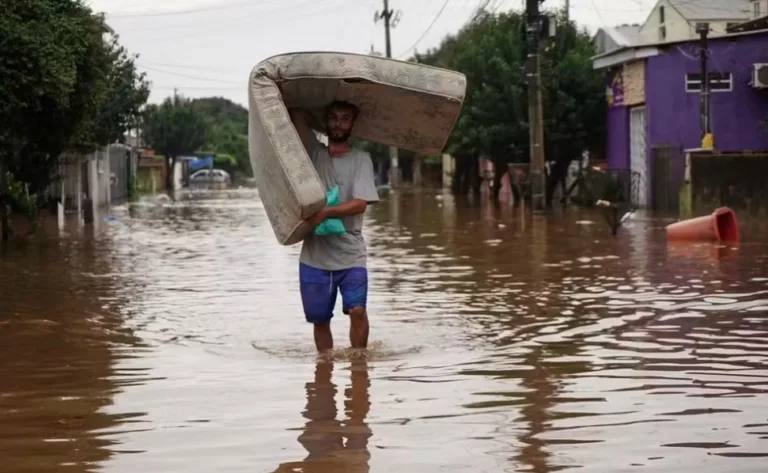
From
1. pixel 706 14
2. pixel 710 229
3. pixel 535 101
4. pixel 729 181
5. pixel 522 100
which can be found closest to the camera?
pixel 710 229

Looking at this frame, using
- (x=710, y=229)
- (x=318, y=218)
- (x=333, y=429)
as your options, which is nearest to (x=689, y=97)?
(x=710, y=229)

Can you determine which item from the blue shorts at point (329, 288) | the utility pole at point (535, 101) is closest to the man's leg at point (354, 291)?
the blue shorts at point (329, 288)

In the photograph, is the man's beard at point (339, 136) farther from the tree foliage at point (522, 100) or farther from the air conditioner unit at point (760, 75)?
the tree foliage at point (522, 100)

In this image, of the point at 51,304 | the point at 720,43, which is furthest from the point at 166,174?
the point at 51,304

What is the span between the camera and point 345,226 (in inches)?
366

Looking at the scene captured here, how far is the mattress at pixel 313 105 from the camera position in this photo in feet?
29.4

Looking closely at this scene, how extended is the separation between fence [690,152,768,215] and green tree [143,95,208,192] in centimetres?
6873

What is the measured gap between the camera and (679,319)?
11.6 metres

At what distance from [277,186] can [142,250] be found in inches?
532

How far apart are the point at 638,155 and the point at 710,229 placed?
19271 mm

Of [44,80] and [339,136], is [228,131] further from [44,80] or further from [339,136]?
[339,136]

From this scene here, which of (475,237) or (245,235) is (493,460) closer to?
(475,237)

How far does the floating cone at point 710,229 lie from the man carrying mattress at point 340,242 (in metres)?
13.0

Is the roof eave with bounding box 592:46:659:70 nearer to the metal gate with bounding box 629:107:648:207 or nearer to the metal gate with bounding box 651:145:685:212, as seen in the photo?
the metal gate with bounding box 629:107:648:207
